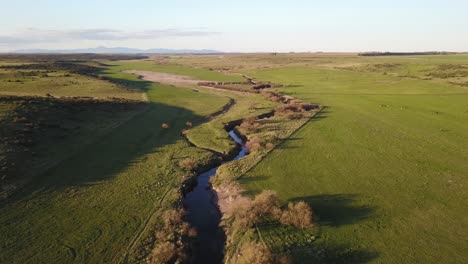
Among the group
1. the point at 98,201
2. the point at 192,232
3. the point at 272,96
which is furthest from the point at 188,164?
the point at 272,96

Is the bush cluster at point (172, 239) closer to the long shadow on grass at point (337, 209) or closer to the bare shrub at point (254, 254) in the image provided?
the bare shrub at point (254, 254)

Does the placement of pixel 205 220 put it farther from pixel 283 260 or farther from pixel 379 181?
pixel 379 181

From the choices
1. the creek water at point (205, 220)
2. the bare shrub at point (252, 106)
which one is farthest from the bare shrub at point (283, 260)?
the bare shrub at point (252, 106)

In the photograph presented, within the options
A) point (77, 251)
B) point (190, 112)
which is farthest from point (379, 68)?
point (77, 251)

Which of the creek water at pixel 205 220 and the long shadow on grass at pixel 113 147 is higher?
the long shadow on grass at pixel 113 147

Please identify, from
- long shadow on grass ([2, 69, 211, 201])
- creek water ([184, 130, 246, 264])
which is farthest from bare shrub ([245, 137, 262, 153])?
long shadow on grass ([2, 69, 211, 201])

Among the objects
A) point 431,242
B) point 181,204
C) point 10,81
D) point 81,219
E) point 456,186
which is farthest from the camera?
point 10,81

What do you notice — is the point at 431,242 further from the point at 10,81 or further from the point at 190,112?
the point at 10,81
